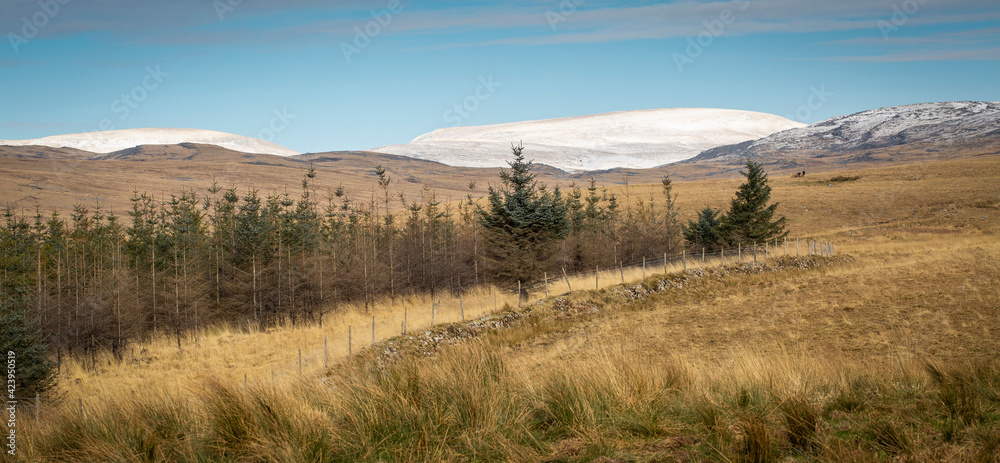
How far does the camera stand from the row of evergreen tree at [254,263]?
96.7 ft

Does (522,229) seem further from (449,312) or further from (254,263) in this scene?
(254,263)

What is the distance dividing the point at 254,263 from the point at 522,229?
17.3 meters

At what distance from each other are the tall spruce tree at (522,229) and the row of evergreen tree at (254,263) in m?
0.06

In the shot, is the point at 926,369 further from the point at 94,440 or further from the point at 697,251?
the point at 697,251

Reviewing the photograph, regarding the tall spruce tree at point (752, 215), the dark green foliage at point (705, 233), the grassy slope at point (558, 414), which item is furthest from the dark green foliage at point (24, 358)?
the dark green foliage at point (705, 233)

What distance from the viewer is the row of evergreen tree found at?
96.7ft

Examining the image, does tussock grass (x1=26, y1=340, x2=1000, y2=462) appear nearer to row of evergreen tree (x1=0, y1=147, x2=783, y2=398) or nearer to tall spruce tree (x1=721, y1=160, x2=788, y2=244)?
row of evergreen tree (x1=0, y1=147, x2=783, y2=398)

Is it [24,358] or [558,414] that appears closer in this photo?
[558,414]

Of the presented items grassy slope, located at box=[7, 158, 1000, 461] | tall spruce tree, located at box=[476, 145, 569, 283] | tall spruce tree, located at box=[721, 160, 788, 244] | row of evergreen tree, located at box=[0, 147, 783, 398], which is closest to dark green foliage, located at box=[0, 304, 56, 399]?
row of evergreen tree, located at box=[0, 147, 783, 398]

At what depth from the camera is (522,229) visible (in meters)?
29.0

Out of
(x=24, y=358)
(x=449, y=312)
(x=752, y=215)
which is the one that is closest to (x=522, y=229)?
(x=449, y=312)

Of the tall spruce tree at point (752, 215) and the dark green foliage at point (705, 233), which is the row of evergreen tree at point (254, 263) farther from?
the tall spruce tree at point (752, 215)

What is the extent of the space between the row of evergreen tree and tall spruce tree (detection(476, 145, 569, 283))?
0.06 m

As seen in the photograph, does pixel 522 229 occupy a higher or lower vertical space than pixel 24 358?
higher
